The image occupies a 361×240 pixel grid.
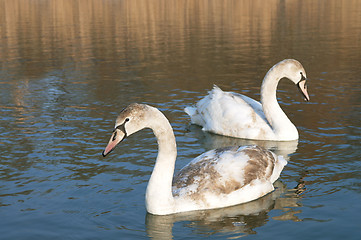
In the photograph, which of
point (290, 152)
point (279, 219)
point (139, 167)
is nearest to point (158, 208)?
point (279, 219)

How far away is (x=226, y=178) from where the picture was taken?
9141 mm

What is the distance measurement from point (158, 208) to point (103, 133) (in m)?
5.42

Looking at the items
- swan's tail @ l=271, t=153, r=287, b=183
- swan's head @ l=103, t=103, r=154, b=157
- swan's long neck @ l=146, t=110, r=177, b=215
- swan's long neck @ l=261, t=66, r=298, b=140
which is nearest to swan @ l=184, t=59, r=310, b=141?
swan's long neck @ l=261, t=66, r=298, b=140

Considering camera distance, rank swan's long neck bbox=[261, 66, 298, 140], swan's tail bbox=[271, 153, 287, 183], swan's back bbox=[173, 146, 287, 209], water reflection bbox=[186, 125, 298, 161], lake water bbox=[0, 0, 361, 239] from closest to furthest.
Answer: lake water bbox=[0, 0, 361, 239], swan's back bbox=[173, 146, 287, 209], swan's tail bbox=[271, 153, 287, 183], water reflection bbox=[186, 125, 298, 161], swan's long neck bbox=[261, 66, 298, 140]

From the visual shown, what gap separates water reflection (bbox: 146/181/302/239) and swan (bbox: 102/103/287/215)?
0.36ft

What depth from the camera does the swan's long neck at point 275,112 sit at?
12789mm

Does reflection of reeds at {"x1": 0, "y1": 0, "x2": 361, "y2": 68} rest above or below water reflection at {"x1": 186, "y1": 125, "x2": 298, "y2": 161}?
above

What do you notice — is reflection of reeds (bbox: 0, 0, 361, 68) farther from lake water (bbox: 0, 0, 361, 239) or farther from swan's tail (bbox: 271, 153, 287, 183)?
swan's tail (bbox: 271, 153, 287, 183)

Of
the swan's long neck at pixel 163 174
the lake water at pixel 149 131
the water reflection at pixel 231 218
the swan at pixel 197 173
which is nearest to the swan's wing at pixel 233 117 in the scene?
the lake water at pixel 149 131

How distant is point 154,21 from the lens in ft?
151

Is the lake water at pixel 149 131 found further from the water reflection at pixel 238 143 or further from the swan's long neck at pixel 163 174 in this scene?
the swan's long neck at pixel 163 174

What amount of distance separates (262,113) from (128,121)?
605 centimetres

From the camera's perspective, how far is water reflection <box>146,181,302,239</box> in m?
8.37

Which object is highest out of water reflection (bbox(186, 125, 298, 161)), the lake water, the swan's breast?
the swan's breast
